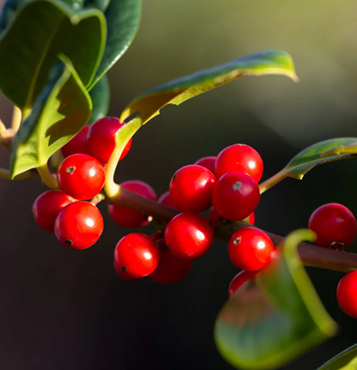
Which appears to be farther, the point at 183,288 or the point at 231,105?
the point at 231,105

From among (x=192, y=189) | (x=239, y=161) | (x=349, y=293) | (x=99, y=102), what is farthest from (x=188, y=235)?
(x=99, y=102)

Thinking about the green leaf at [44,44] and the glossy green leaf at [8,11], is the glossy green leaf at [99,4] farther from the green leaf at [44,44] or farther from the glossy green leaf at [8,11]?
the green leaf at [44,44]

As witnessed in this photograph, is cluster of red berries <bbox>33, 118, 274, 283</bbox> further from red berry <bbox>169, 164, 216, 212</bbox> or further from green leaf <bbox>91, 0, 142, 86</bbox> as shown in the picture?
green leaf <bbox>91, 0, 142, 86</bbox>

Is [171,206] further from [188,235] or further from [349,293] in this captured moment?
[349,293]

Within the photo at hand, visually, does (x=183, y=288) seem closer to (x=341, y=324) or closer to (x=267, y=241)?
(x=341, y=324)

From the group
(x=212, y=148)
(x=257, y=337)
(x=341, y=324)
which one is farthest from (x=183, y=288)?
(x=257, y=337)

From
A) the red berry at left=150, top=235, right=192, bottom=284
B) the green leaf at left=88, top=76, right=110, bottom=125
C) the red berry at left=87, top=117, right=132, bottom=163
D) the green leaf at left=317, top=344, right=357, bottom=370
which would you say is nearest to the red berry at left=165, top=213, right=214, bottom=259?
the red berry at left=150, top=235, right=192, bottom=284

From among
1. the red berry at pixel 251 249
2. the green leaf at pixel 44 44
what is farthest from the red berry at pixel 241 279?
the green leaf at pixel 44 44
